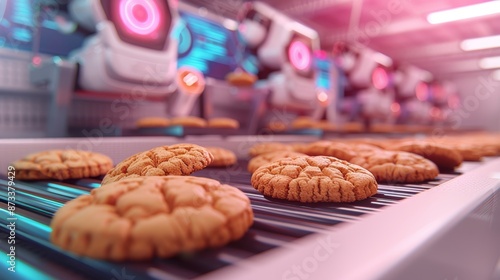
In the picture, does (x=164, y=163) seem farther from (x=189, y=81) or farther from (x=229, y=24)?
(x=229, y=24)

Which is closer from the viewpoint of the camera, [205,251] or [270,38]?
[205,251]

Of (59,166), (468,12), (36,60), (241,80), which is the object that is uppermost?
(468,12)

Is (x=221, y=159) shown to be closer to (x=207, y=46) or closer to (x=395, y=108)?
(x=207, y=46)

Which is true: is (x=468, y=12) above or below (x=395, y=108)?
above

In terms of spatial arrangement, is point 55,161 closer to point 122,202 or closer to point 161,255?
point 122,202

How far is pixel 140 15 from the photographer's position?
8.05ft

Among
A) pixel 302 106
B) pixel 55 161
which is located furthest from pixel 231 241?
pixel 302 106

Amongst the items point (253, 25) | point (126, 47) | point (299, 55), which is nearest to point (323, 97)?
point (299, 55)

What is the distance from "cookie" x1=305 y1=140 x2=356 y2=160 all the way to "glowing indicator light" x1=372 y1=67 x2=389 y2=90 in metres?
5.10

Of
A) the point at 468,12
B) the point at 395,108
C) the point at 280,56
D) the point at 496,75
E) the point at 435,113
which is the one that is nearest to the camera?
the point at 280,56

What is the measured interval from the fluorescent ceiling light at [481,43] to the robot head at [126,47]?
7735mm

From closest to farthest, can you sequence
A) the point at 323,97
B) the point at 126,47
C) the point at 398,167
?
the point at 398,167 < the point at 126,47 < the point at 323,97

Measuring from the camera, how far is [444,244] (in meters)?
0.59

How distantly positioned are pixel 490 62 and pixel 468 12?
5158 millimetres
